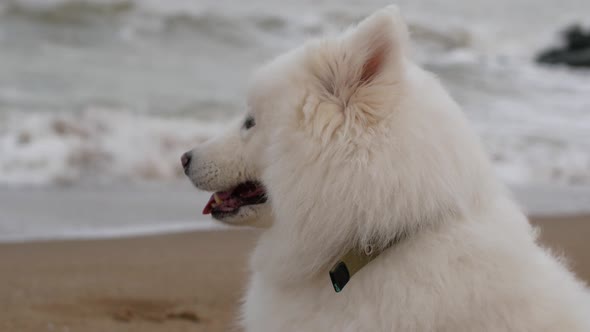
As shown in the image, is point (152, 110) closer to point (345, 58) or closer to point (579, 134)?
point (579, 134)

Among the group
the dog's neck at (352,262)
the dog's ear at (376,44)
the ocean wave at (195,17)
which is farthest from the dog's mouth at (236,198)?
the ocean wave at (195,17)

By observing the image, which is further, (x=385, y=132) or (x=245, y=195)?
(x=245, y=195)

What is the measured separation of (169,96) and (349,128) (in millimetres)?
10074

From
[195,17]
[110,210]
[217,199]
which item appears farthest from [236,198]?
[195,17]

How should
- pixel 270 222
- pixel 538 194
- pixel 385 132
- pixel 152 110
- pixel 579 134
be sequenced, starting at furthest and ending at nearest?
pixel 579 134
pixel 152 110
pixel 538 194
pixel 270 222
pixel 385 132

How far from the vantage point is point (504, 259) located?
2.15 m

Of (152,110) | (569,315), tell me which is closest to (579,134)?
(152,110)

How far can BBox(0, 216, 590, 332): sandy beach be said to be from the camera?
3.88 metres

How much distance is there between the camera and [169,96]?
11.9 m

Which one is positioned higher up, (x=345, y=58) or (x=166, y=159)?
(x=345, y=58)

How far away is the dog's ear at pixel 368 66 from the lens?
2109 mm

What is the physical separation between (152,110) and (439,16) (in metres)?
12.6

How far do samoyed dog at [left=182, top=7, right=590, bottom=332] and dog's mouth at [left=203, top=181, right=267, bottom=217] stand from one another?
0.17 meters

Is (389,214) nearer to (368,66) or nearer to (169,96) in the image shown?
(368,66)
